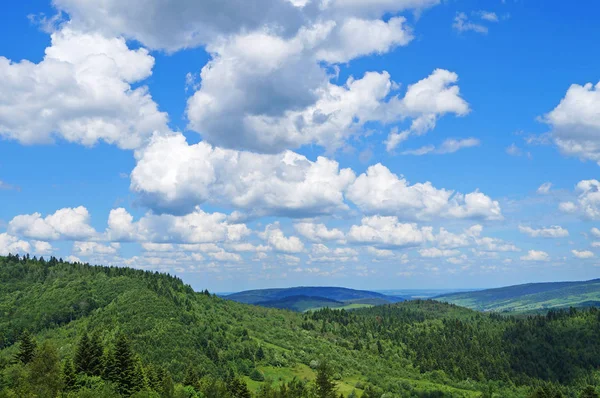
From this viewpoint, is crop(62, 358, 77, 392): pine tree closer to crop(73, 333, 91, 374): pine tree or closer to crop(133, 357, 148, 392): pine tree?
crop(73, 333, 91, 374): pine tree

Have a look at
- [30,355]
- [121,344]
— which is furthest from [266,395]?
[30,355]

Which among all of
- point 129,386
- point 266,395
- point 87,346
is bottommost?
point 266,395

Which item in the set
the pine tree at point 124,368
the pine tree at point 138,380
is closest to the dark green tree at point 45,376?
the pine tree at point 124,368

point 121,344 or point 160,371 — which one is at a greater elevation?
point 121,344

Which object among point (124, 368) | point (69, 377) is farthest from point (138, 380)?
point (69, 377)

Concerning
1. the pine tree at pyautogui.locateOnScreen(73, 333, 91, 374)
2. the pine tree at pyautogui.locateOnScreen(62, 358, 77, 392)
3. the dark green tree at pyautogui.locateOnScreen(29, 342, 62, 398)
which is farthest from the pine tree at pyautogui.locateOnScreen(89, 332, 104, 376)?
the dark green tree at pyautogui.locateOnScreen(29, 342, 62, 398)

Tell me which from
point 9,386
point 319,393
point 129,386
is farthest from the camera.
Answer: point 319,393

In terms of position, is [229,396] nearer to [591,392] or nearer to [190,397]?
[190,397]

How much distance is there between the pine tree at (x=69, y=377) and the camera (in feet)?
307

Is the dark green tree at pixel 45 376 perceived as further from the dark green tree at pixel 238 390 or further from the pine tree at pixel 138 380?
the dark green tree at pixel 238 390

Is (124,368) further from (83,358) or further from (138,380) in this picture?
(83,358)

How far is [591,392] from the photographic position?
110 meters

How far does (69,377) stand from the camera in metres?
95.4

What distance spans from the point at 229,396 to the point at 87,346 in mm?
41594
